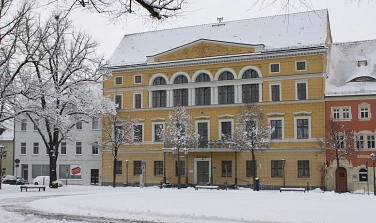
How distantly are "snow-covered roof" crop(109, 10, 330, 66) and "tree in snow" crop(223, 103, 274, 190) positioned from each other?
7217 mm

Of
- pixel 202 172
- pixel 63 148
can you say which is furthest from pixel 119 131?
pixel 63 148

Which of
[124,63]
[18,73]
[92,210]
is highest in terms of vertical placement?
[124,63]

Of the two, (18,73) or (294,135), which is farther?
(294,135)

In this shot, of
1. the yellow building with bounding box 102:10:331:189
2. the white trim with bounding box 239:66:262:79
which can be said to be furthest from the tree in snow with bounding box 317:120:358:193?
the white trim with bounding box 239:66:262:79

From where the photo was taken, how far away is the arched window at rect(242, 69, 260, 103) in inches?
1956

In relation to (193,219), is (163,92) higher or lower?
higher

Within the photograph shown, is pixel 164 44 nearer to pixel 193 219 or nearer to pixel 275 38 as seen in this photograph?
pixel 275 38

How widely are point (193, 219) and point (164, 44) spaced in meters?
40.8

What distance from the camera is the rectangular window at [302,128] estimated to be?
156 feet

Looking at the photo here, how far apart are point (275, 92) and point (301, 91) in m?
2.44

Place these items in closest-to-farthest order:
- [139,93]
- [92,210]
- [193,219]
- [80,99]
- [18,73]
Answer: [193,219] < [92,210] < [18,73] < [80,99] < [139,93]

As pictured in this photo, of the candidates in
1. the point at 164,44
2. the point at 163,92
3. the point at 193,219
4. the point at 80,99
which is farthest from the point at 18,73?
the point at 164,44

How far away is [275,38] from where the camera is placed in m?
50.9

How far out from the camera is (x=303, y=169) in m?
47.2
